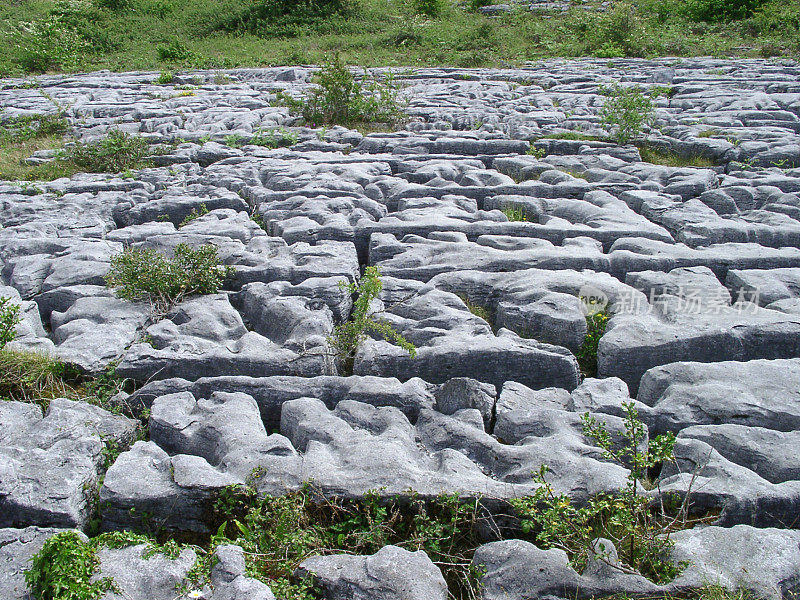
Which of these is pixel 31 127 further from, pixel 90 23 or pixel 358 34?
pixel 90 23

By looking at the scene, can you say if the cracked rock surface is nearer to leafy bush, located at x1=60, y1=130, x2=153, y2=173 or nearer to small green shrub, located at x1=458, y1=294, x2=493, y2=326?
small green shrub, located at x1=458, y1=294, x2=493, y2=326

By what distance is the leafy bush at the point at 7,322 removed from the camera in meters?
3.84

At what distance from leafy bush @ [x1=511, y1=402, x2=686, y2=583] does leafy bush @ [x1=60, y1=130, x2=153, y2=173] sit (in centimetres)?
715

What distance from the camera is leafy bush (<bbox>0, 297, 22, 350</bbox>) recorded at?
384 cm

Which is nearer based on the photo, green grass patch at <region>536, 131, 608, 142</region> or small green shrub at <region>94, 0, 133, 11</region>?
green grass patch at <region>536, 131, 608, 142</region>

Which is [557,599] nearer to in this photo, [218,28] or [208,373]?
[208,373]

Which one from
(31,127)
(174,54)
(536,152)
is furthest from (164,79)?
(536,152)

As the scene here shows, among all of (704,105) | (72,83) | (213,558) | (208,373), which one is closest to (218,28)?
(72,83)

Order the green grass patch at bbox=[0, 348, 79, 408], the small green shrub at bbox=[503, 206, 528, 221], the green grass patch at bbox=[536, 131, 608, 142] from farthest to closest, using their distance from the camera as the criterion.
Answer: the green grass patch at bbox=[536, 131, 608, 142]
the small green shrub at bbox=[503, 206, 528, 221]
the green grass patch at bbox=[0, 348, 79, 408]

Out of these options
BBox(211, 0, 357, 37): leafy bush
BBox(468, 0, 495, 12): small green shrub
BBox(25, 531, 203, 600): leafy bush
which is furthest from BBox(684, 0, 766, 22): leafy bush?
BBox(25, 531, 203, 600): leafy bush

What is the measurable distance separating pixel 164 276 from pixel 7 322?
1071 mm

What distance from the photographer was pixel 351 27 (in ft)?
67.8

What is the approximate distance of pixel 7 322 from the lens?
390 centimetres

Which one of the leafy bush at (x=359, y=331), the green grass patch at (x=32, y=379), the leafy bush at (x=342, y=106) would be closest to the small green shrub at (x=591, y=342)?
the leafy bush at (x=359, y=331)
